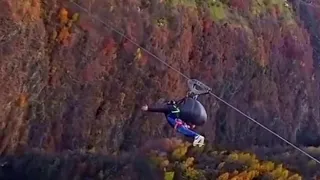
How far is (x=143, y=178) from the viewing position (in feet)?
38.0

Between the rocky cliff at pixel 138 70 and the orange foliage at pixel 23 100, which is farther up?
the rocky cliff at pixel 138 70

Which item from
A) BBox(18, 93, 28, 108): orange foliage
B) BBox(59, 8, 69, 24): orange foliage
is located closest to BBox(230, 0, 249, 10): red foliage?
BBox(59, 8, 69, 24): orange foliage

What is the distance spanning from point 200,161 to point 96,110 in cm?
468

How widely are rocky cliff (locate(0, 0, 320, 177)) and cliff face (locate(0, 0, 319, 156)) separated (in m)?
0.03

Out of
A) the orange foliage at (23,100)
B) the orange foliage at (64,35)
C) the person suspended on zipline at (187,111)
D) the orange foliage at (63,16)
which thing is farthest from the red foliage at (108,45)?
the person suspended on zipline at (187,111)

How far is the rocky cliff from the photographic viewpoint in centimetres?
1458

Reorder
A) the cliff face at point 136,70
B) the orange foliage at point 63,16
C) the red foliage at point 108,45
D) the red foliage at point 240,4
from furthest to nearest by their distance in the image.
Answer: the red foliage at point 240,4 → the red foliage at point 108,45 → the orange foliage at point 63,16 → the cliff face at point 136,70

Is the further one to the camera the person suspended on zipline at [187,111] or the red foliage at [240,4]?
the red foliage at [240,4]

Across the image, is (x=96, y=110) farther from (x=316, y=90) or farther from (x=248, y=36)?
(x=316, y=90)

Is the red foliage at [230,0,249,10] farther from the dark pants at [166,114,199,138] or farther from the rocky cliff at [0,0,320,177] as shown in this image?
the dark pants at [166,114,199,138]

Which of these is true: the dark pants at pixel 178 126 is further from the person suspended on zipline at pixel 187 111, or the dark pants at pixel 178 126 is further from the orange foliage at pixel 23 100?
the orange foliage at pixel 23 100

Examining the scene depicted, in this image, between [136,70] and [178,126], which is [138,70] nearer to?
[136,70]

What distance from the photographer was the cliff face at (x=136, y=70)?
47.8 ft

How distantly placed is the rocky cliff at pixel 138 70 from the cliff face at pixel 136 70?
0.09 ft
